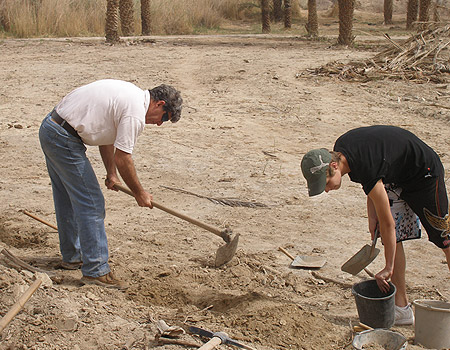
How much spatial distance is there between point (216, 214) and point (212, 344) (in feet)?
9.30

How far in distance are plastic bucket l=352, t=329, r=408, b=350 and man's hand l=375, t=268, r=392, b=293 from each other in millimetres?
325

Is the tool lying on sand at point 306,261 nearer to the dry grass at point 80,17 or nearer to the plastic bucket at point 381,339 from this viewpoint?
the plastic bucket at point 381,339

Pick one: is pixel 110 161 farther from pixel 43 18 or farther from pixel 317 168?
pixel 43 18

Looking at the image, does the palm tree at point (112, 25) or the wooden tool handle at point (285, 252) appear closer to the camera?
the wooden tool handle at point (285, 252)

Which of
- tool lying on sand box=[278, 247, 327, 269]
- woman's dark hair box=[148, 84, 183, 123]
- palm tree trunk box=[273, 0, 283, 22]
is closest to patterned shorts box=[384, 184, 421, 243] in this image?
tool lying on sand box=[278, 247, 327, 269]

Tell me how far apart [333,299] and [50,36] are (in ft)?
51.5

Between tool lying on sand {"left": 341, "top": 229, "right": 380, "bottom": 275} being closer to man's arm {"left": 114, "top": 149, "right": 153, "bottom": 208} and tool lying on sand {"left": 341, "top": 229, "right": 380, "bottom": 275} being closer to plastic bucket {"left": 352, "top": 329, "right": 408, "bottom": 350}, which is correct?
plastic bucket {"left": 352, "top": 329, "right": 408, "bottom": 350}

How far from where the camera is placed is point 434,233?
3953 mm

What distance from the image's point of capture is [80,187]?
4297 millimetres

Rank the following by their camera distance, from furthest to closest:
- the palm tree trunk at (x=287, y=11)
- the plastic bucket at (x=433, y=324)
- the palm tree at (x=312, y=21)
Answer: the palm tree trunk at (x=287, y=11) → the palm tree at (x=312, y=21) → the plastic bucket at (x=433, y=324)

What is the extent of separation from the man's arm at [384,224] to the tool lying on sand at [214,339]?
0.96m

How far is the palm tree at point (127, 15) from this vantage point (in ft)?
58.9

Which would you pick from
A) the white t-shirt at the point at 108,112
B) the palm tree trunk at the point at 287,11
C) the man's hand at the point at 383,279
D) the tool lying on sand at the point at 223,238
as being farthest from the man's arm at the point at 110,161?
the palm tree trunk at the point at 287,11

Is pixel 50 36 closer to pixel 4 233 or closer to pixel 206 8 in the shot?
pixel 206 8
